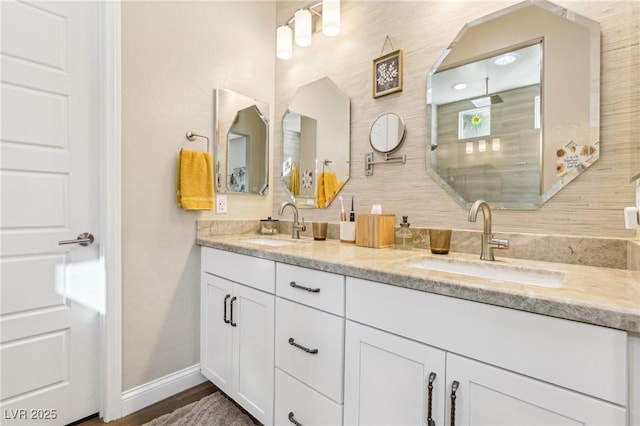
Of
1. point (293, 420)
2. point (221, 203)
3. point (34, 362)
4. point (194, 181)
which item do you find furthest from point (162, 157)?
point (293, 420)

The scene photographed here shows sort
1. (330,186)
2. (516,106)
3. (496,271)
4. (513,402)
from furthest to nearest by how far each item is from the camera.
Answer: (330,186) → (516,106) → (496,271) → (513,402)

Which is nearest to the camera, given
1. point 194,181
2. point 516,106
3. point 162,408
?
point 516,106

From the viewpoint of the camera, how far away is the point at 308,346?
1.19 metres

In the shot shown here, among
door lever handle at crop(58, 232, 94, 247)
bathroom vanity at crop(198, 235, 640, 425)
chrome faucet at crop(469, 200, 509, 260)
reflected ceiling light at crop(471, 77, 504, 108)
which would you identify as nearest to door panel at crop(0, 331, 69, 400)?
door lever handle at crop(58, 232, 94, 247)

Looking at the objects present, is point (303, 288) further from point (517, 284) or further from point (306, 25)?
point (306, 25)

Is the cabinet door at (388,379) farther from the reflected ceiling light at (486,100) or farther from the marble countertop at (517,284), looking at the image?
the reflected ceiling light at (486,100)

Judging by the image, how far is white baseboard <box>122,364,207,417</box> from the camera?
1594 millimetres

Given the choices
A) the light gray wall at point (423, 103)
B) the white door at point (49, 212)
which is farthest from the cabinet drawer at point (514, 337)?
the white door at point (49, 212)

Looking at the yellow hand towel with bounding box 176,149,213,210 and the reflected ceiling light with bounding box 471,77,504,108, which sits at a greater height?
the reflected ceiling light with bounding box 471,77,504,108

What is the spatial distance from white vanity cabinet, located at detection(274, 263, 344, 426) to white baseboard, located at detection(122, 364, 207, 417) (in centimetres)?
76

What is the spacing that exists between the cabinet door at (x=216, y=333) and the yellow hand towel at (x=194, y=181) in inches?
16.9

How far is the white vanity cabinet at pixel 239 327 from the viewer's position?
1377 mm

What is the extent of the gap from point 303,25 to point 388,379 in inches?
78.5

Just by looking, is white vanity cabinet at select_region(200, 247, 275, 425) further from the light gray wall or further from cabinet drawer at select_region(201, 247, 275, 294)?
the light gray wall
